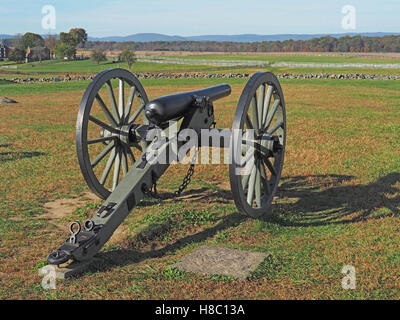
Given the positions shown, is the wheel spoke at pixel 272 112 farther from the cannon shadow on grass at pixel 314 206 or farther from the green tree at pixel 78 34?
the green tree at pixel 78 34

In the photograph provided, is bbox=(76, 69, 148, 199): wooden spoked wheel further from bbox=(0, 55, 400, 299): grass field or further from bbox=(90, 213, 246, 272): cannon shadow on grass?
bbox=(90, 213, 246, 272): cannon shadow on grass

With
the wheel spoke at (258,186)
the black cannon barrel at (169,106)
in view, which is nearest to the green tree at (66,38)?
the black cannon barrel at (169,106)

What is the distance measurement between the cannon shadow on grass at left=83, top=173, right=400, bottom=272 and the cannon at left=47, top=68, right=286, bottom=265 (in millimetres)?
503

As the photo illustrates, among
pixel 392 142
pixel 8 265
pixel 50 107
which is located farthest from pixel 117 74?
pixel 50 107

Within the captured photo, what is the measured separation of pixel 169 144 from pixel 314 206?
3.14 metres

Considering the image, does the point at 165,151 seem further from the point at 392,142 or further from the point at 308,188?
the point at 392,142

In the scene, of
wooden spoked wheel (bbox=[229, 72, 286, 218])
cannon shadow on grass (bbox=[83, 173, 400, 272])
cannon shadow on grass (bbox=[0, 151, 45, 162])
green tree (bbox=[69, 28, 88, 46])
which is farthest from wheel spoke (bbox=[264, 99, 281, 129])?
green tree (bbox=[69, 28, 88, 46])

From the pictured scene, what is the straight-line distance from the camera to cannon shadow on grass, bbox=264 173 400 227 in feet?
25.1

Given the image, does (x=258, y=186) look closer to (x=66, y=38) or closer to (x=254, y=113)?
(x=254, y=113)

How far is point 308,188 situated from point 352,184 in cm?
96

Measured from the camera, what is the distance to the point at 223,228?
7.12 m

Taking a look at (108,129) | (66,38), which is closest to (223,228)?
(108,129)

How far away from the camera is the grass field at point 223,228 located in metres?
5.20
